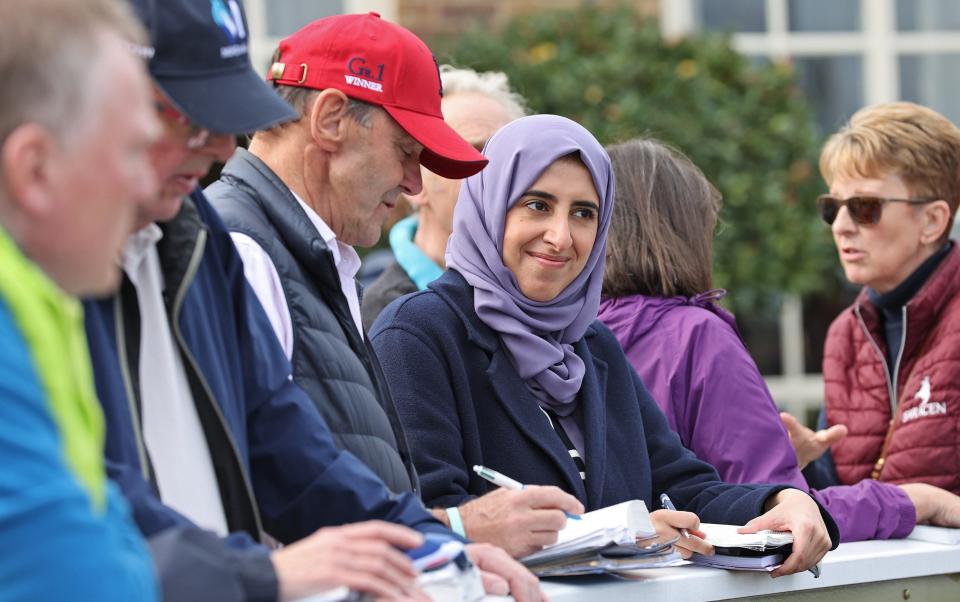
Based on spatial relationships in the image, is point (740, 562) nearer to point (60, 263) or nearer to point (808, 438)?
point (808, 438)

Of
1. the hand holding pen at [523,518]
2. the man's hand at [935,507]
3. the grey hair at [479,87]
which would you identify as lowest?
the man's hand at [935,507]

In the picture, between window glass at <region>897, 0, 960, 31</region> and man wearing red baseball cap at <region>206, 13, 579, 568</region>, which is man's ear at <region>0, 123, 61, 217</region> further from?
window glass at <region>897, 0, 960, 31</region>

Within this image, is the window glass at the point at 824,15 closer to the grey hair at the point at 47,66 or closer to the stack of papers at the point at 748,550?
the stack of papers at the point at 748,550

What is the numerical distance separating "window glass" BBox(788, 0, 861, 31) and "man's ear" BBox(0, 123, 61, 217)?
7.48 metres

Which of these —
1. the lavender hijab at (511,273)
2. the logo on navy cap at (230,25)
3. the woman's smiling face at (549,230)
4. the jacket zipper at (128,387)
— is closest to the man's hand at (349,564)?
the jacket zipper at (128,387)

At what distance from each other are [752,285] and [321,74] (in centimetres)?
509

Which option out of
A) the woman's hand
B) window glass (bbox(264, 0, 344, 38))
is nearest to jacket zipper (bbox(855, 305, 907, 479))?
the woman's hand

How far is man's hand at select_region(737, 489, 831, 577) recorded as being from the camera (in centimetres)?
307

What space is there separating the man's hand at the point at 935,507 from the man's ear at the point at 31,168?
2.86 m

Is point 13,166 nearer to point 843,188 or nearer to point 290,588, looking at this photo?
point 290,588

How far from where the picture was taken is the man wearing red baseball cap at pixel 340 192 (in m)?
2.59

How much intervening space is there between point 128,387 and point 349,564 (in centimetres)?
45

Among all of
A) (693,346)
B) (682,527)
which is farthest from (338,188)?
(693,346)

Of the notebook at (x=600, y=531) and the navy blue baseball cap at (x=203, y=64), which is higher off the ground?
the navy blue baseball cap at (x=203, y=64)
